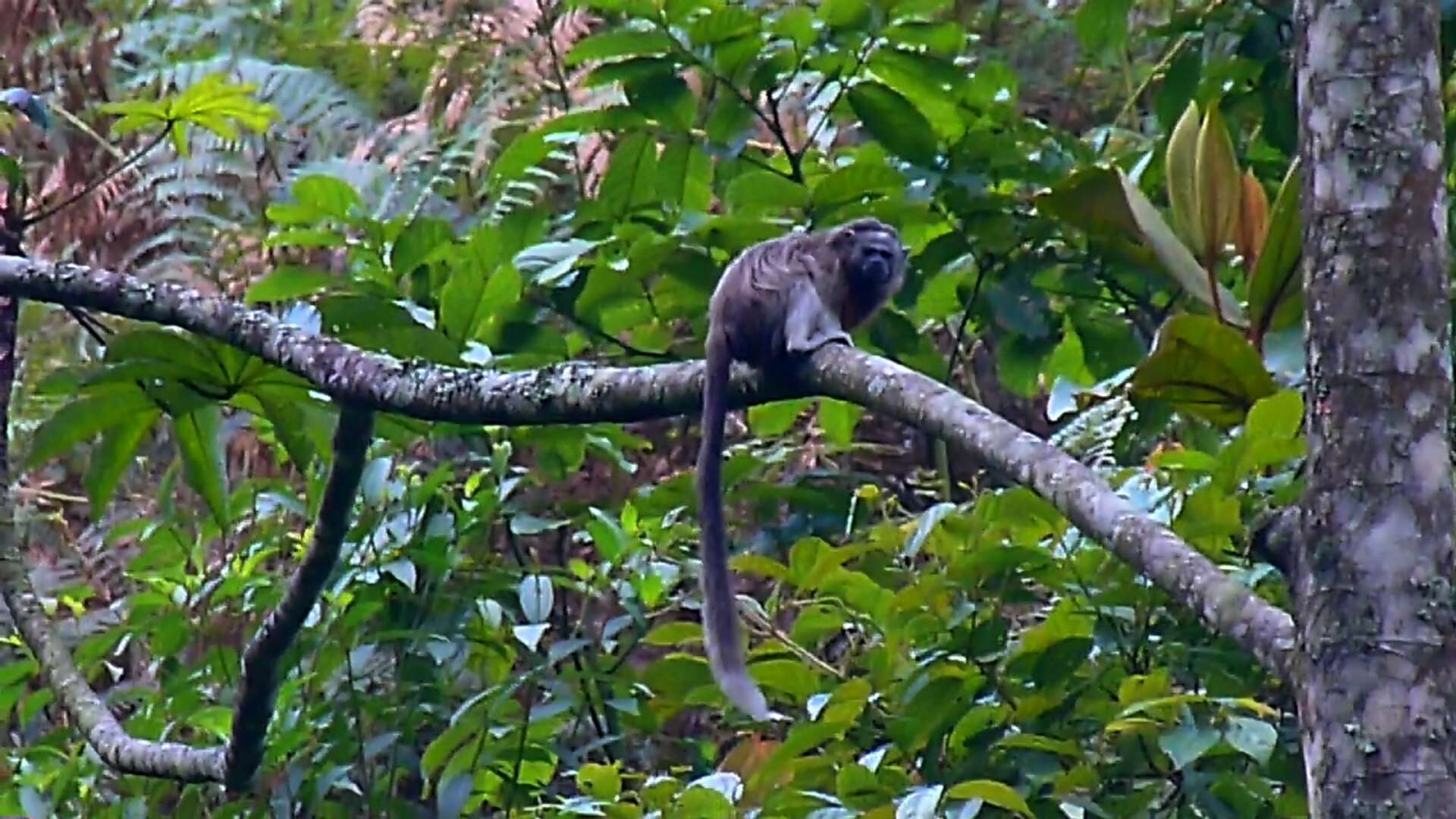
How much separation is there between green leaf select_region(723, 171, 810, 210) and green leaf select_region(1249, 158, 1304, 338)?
A: 1022mm

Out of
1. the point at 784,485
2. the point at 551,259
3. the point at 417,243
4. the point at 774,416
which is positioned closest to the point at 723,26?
the point at 551,259

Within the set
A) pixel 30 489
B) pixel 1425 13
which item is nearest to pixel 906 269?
pixel 1425 13

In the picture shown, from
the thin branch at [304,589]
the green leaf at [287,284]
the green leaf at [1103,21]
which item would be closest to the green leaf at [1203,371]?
the green leaf at [1103,21]

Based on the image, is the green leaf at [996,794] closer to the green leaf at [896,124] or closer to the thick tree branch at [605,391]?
the thick tree branch at [605,391]

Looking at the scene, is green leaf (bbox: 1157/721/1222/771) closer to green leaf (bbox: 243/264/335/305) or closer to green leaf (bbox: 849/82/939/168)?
green leaf (bbox: 849/82/939/168)

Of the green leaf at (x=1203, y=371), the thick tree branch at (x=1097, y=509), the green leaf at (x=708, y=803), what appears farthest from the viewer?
the green leaf at (x=708, y=803)

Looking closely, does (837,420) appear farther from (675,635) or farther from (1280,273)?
(1280,273)

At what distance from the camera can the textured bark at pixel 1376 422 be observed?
1.88 metres

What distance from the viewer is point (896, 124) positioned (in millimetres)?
3391

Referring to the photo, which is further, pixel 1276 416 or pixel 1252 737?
pixel 1252 737

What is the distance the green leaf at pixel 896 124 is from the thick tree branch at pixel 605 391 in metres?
0.53

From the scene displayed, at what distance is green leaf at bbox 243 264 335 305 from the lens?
3426mm

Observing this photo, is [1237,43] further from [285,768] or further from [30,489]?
[30,489]

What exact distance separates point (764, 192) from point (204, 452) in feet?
3.62
